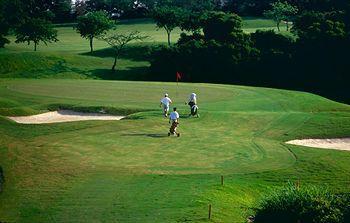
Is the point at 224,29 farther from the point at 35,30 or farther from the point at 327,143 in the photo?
the point at 327,143

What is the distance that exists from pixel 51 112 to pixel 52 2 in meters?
108

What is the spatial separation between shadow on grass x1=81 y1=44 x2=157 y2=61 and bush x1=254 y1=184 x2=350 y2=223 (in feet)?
224

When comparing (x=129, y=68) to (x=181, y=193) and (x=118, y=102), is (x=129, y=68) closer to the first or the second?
(x=118, y=102)

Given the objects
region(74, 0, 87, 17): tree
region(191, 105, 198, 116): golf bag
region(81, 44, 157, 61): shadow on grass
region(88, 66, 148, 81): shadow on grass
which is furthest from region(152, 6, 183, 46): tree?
region(74, 0, 87, 17): tree

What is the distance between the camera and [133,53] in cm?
8994

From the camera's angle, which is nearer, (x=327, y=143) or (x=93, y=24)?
(x=327, y=143)

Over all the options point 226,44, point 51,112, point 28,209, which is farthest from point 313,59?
point 28,209

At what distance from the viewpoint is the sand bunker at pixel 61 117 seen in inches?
1580

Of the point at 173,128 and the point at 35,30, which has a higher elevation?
the point at 35,30

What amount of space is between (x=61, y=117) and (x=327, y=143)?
20.6 meters

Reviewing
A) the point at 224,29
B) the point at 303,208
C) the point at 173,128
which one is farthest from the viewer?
the point at 224,29

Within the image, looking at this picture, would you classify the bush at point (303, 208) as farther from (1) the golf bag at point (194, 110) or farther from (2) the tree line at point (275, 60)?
(2) the tree line at point (275, 60)

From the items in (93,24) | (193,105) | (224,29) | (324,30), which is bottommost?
(193,105)

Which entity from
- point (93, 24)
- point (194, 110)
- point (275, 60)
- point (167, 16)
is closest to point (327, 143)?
point (194, 110)
